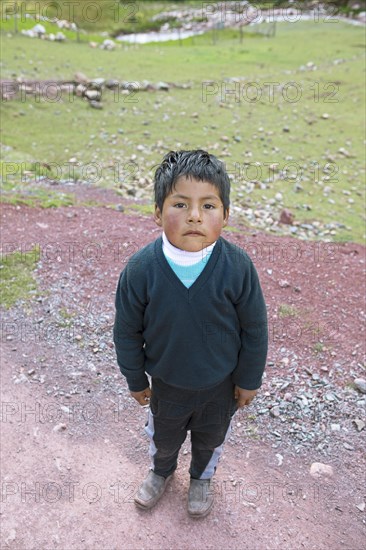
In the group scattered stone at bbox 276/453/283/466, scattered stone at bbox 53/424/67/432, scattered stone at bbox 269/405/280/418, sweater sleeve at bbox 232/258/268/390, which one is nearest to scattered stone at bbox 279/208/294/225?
scattered stone at bbox 269/405/280/418

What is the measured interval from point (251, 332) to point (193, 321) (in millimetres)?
364

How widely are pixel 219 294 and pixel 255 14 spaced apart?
3516 centimetres

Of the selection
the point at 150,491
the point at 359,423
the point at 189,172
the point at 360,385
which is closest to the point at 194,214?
the point at 189,172

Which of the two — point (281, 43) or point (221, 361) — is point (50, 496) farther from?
point (281, 43)

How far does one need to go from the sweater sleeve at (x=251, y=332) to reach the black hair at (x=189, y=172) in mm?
492

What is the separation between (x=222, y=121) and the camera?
13102mm

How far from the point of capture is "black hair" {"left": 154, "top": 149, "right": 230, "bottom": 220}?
224 centimetres

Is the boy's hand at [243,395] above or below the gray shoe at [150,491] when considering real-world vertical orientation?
above

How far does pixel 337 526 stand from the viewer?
335cm

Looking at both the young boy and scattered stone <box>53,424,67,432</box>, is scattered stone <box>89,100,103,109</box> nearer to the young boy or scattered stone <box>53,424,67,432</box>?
scattered stone <box>53,424,67,432</box>

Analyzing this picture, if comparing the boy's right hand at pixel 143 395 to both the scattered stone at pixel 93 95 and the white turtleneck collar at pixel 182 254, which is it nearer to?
the white turtleneck collar at pixel 182 254

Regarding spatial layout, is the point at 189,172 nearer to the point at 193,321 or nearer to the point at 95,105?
the point at 193,321

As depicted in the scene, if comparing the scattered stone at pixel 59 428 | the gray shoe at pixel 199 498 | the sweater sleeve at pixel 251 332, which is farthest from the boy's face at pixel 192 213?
the scattered stone at pixel 59 428

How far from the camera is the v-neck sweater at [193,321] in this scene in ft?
8.10
